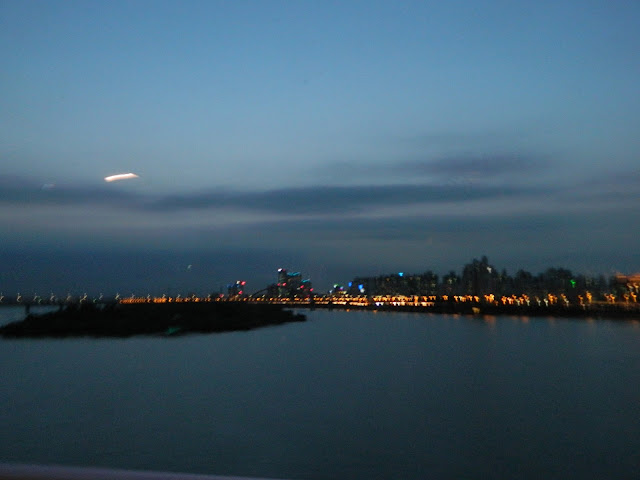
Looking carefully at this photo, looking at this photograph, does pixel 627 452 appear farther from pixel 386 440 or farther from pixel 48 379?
pixel 48 379

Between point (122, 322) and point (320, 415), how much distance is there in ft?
43.8

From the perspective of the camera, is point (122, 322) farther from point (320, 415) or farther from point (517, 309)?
point (517, 309)

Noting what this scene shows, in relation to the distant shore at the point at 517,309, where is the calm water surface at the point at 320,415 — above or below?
below

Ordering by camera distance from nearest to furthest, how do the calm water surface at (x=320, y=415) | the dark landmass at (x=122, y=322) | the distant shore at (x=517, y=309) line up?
the calm water surface at (x=320, y=415), the dark landmass at (x=122, y=322), the distant shore at (x=517, y=309)

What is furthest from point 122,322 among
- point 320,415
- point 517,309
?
point 517,309

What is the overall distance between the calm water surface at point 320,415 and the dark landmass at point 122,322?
3.32 m

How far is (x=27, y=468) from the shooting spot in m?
1.92

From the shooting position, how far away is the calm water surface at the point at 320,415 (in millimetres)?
4668

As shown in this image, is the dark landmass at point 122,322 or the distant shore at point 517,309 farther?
the distant shore at point 517,309

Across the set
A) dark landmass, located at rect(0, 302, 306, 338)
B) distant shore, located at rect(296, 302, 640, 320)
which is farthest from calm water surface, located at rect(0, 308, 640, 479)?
distant shore, located at rect(296, 302, 640, 320)

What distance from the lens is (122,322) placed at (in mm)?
18469

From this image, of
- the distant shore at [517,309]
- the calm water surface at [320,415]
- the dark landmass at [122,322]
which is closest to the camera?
the calm water surface at [320,415]

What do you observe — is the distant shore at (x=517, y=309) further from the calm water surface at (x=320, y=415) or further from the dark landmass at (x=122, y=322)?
the calm water surface at (x=320, y=415)

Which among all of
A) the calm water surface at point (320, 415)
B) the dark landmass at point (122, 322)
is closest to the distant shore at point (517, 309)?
the dark landmass at point (122, 322)
